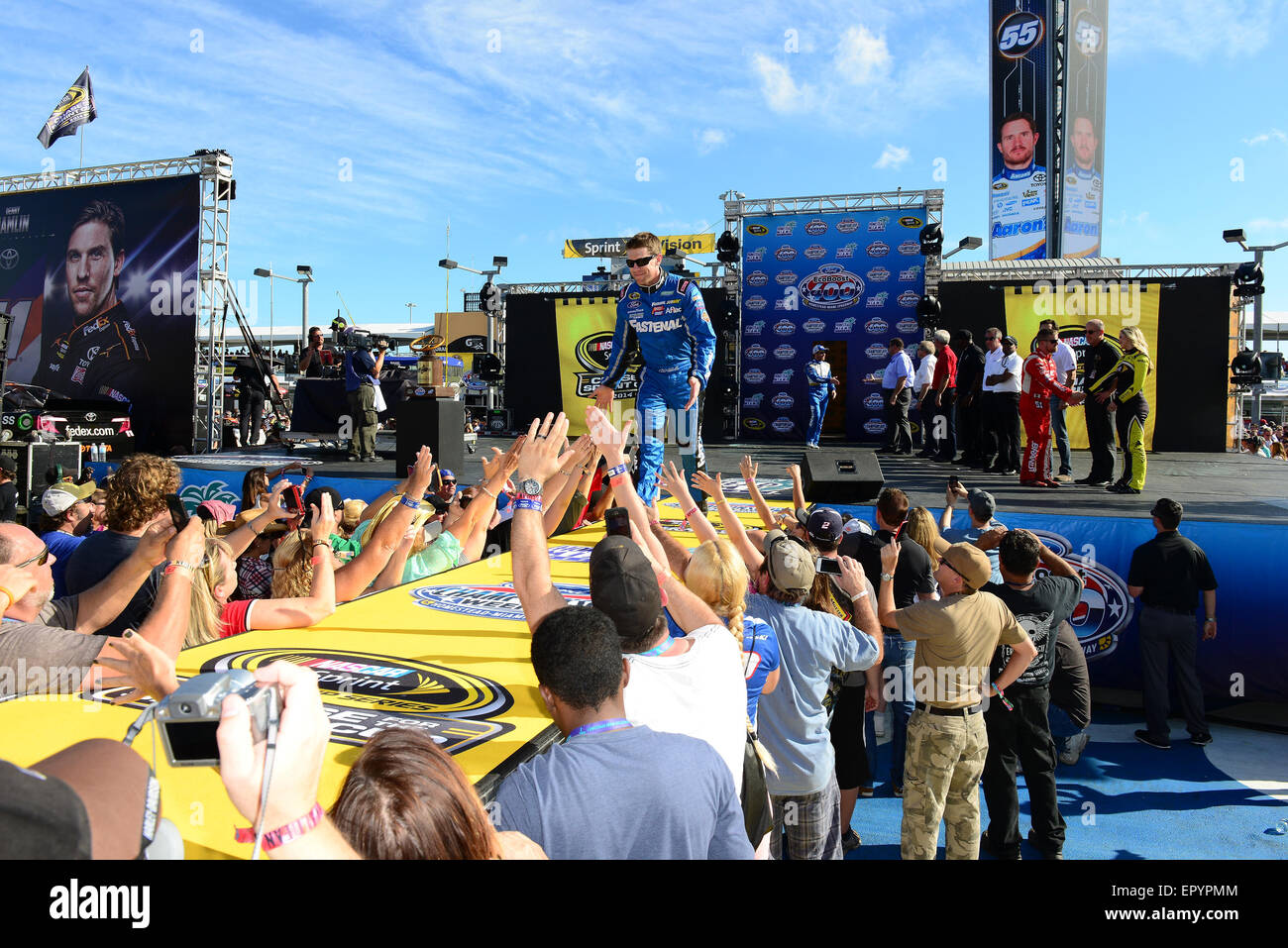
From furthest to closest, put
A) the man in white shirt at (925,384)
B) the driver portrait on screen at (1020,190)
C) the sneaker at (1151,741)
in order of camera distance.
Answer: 1. the driver portrait on screen at (1020,190)
2. the man in white shirt at (925,384)
3. the sneaker at (1151,741)

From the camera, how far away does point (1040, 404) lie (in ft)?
25.3

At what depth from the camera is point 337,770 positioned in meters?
1.71

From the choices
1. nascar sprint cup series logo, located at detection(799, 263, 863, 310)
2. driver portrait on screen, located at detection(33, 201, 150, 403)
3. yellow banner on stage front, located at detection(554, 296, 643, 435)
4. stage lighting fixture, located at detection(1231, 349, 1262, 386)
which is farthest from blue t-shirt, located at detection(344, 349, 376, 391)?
stage lighting fixture, located at detection(1231, 349, 1262, 386)

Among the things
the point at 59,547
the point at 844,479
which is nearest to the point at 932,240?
the point at 844,479

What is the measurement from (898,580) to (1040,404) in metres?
4.03

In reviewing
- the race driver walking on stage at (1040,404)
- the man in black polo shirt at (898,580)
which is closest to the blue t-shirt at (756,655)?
the man in black polo shirt at (898,580)

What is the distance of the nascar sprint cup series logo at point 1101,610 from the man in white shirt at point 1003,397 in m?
2.49

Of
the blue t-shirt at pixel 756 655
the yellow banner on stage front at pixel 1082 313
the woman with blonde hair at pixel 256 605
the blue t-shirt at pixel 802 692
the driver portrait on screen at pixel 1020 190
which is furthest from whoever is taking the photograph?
the driver portrait on screen at pixel 1020 190

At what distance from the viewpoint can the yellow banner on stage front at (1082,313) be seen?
46.2 feet

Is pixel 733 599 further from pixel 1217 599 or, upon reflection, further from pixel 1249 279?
pixel 1249 279
